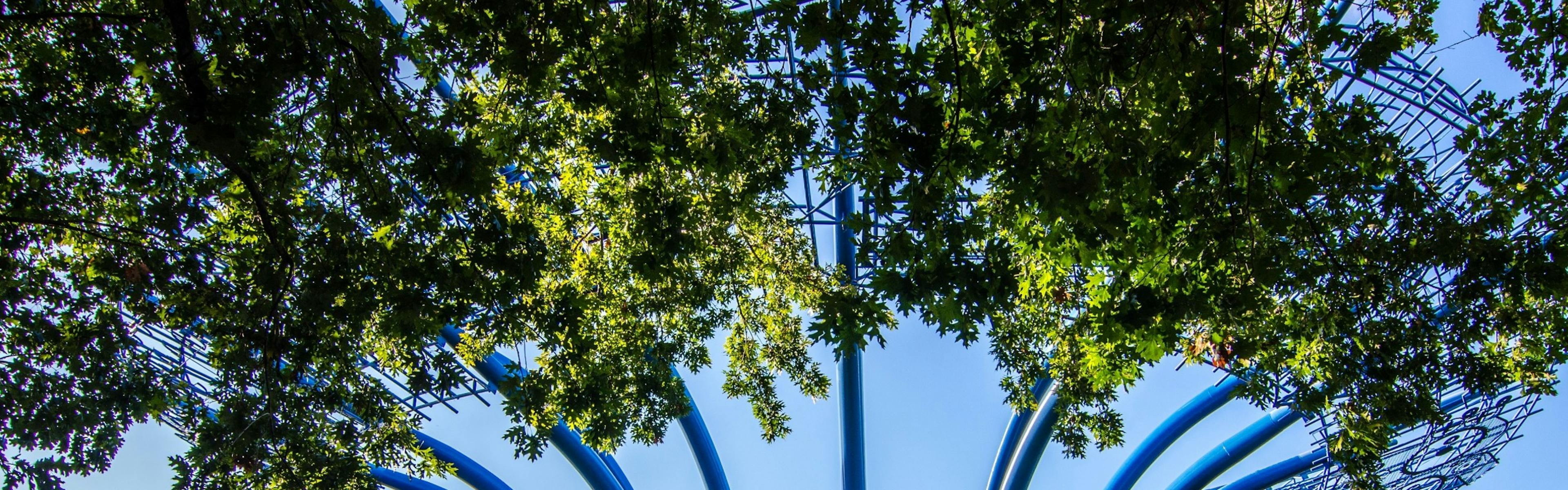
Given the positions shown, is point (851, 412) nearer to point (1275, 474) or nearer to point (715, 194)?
point (1275, 474)

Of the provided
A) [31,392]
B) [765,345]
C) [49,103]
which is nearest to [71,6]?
[49,103]

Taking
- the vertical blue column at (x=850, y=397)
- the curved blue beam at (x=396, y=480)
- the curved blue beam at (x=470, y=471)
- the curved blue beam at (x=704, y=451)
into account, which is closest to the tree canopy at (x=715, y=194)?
the vertical blue column at (x=850, y=397)

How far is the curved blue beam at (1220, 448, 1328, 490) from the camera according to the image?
17.8m

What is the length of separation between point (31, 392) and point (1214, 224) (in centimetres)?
831

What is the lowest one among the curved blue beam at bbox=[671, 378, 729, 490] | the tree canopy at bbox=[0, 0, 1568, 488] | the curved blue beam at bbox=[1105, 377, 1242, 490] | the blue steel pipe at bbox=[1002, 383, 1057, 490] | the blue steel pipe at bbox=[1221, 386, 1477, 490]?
the tree canopy at bbox=[0, 0, 1568, 488]

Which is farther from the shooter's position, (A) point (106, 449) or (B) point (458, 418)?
(B) point (458, 418)

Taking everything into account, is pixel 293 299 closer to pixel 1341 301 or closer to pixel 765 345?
pixel 765 345

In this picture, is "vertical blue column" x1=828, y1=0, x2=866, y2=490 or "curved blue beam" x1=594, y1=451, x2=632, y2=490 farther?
"curved blue beam" x1=594, y1=451, x2=632, y2=490

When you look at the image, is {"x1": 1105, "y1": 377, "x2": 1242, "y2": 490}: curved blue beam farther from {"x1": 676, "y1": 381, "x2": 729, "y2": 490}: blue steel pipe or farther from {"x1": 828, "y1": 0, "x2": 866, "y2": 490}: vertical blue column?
{"x1": 676, "y1": 381, "x2": 729, "y2": 490}: blue steel pipe

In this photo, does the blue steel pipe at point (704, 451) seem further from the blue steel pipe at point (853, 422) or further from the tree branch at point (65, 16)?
the tree branch at point (65, 16)

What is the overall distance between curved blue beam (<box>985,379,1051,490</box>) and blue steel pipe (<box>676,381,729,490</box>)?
260 inches

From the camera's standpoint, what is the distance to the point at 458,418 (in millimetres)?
19172

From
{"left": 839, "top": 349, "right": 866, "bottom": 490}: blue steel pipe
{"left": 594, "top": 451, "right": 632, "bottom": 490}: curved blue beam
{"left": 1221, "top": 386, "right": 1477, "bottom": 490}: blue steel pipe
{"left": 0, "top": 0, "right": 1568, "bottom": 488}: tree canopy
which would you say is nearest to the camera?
{"left": 0, "top": 0, "right": 1568, "bottom": 488}: tree canopy

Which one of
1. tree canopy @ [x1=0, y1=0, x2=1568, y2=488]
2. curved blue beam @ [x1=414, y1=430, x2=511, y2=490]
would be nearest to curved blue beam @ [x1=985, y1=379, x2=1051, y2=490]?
curved blue beam @ [x1=414, y1=430, x2=511, y2=490]
